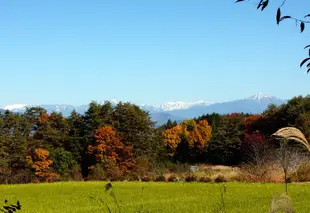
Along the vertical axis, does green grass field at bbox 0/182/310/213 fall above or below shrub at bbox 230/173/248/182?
above

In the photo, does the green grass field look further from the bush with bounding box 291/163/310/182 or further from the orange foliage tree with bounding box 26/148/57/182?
the orange foliage tree with bounding box 26/148/57/182

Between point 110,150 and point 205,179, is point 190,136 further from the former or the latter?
point 205,179

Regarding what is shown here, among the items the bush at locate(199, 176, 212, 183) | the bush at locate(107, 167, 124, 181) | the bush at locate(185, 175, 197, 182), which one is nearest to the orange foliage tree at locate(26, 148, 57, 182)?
the bush at locate(107, 167, 124, 181)

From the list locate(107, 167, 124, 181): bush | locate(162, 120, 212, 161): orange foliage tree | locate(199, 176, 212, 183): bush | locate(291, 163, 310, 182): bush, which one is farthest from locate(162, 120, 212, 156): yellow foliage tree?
locate(291, 163, 310, 182): bush

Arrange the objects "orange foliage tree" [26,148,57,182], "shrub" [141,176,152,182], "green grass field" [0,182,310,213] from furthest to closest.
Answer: "orange foliage tree" [26,148,57,182], "shrub" [141,176,152,182], "green grass field" [0,182,310,213]

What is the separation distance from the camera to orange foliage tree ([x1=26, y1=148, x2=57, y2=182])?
35.4m

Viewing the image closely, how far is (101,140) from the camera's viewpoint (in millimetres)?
36781

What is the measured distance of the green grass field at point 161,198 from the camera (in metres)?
9.73

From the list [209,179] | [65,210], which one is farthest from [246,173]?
[65,210]

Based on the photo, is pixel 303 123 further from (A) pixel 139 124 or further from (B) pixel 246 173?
(B) pixel 246 173

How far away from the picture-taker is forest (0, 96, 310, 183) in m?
35.2

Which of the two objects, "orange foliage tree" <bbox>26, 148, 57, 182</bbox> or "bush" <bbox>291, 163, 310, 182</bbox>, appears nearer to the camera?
"bush" <bbox>291, 163, 310, 182</bbox>

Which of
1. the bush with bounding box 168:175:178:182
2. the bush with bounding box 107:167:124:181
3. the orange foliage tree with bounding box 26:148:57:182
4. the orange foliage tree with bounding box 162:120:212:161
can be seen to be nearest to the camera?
the bush with bounding box 168:175:178:182

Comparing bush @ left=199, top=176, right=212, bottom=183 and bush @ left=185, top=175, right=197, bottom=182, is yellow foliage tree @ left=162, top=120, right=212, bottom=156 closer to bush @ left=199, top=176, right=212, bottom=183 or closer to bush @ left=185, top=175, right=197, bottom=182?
bush @ left=185, top=175, right=197, bottom=182
